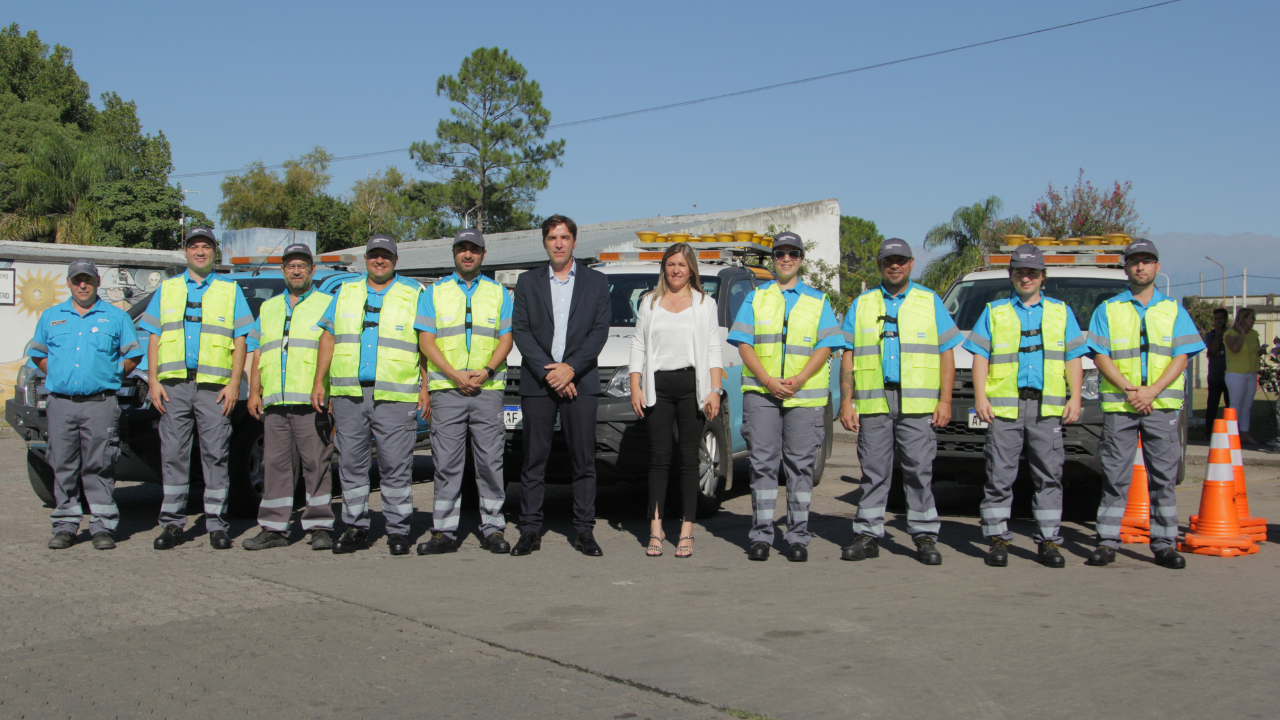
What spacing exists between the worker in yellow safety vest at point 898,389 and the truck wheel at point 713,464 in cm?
146

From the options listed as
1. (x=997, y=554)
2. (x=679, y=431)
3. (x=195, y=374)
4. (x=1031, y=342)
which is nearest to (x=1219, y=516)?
(x=997, y=554)

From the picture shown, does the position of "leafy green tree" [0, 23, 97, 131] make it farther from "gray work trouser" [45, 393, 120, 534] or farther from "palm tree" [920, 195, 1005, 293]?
"gray work trouser" [45, 393, 120, 534]

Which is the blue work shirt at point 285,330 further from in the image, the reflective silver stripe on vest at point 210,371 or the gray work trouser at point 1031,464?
the gray work trouser at point 1031,464

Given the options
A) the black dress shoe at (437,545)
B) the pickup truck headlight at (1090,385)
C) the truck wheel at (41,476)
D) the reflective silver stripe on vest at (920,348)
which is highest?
the reflective silver stripe on vest at (920,348)

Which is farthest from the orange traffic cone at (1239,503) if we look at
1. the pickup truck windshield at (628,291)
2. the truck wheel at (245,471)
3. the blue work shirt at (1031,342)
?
the truck wheel at (245,471)

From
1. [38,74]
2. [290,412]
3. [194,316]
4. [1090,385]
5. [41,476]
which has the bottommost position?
[41,476]

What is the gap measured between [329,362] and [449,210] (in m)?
45.2

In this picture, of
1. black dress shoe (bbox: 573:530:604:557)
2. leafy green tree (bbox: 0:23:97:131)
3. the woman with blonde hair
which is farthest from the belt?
leafy green tree (bbox: 0:23:97:131)

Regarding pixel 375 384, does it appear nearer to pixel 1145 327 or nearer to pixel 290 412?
pixel 290 412

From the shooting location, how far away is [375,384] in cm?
679

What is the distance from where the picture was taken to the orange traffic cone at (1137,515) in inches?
287

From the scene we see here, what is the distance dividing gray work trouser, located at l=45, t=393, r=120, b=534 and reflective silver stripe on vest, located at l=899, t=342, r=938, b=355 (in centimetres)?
517

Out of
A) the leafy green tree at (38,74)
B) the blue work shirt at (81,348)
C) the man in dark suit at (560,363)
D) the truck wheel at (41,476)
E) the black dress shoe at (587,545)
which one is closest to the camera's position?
the black dress shoe at (587,545)

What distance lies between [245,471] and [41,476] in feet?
5.91
